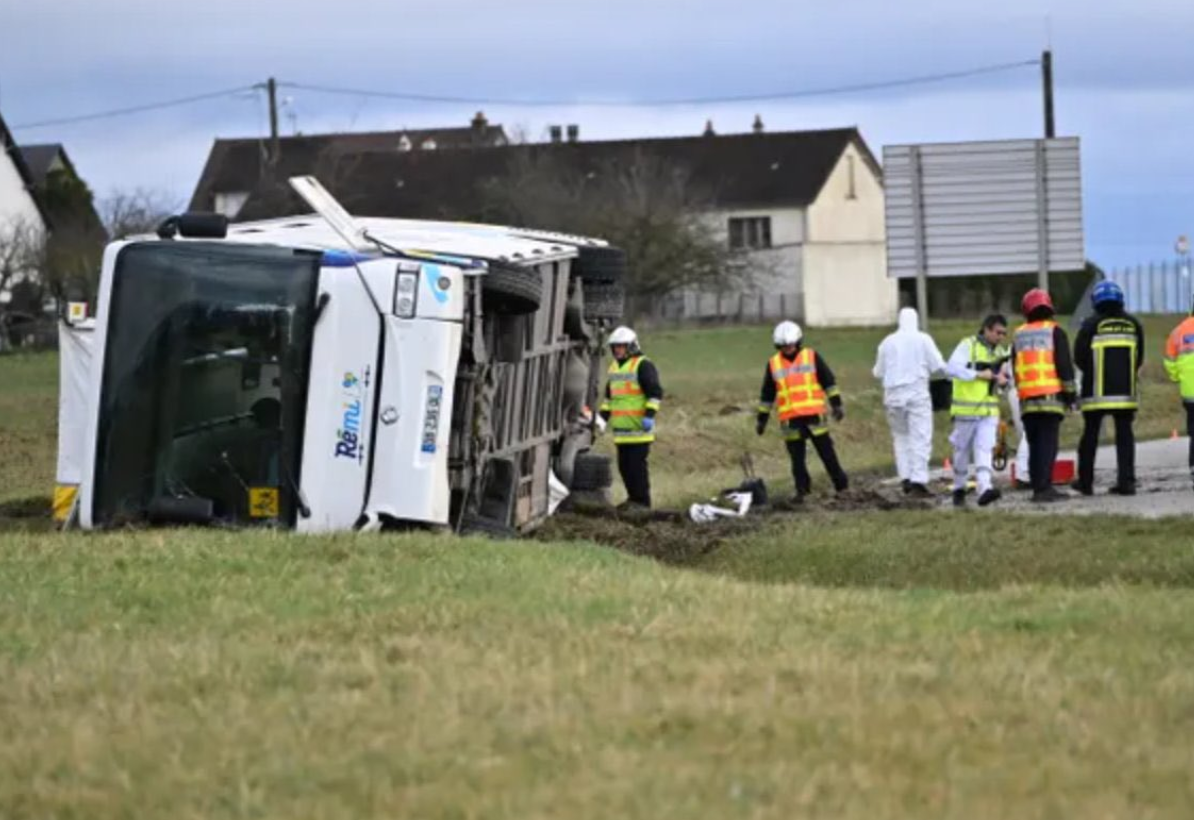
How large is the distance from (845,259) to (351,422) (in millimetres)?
77261

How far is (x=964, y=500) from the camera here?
2205cm

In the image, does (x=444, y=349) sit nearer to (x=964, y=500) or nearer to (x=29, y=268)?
(x=964, y=500)

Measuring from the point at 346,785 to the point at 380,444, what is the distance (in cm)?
810

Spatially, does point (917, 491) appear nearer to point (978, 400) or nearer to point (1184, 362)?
point (978, 400)

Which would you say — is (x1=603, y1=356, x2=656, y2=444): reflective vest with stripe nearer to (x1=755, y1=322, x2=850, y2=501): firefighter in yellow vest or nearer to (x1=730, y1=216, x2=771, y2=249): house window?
(x1=755, y1=322, x2=850, y2=501): firefighter in yellow vest

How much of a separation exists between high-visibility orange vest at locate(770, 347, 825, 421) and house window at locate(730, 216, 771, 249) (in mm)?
70295

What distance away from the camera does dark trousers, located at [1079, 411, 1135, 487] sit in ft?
72.3

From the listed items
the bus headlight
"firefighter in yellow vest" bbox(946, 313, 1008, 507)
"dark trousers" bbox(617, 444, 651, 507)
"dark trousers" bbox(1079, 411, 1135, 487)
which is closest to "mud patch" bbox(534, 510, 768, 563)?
"dark trousers" bbox(617, 444, 651, 507)

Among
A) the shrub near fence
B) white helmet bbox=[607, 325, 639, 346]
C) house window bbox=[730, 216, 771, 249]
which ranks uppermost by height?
house window bbox=[730, 216, 771, 249]

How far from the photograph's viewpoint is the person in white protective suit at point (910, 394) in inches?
909

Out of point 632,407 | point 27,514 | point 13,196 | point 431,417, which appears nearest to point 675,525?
point 632,407

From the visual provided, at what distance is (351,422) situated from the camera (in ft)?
52.7

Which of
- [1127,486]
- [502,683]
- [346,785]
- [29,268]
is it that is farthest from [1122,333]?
[29,268]

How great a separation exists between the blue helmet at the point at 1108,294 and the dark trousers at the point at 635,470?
424 centimetres
